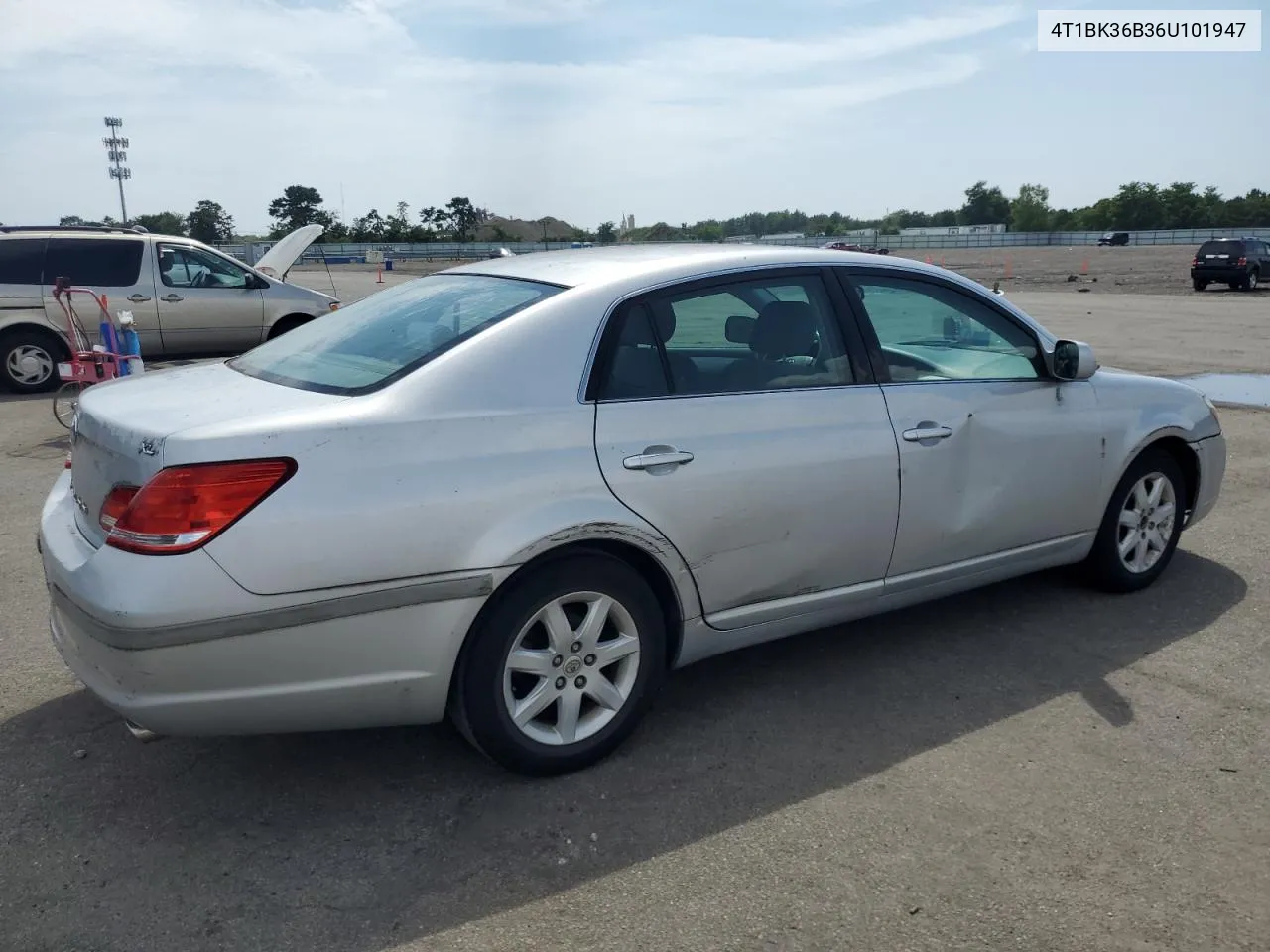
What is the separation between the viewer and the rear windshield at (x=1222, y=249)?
28031 mm

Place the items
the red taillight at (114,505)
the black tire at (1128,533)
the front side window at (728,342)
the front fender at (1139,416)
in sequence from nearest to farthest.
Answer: the red taillight at (114,505) < the front side window at (728,342) < the front fender at (1139,416) < the black tire at (1128,533)

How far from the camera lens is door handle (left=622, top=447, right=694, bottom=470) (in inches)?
→ 128

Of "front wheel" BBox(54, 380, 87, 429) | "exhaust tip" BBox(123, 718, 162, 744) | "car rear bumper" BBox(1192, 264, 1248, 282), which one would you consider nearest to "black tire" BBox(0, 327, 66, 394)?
"front wheel" BBox(54, 380, 87, 429)

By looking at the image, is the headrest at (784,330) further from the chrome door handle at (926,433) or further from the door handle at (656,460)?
the door handle at (656,460)

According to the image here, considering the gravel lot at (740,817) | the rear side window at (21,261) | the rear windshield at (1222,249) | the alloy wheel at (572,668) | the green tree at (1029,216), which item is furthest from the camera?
the green tree at (1029,216)

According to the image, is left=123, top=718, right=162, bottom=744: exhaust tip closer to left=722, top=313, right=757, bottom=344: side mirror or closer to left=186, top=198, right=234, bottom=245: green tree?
left=722, top=313, right=757, bottom=344: side mirror

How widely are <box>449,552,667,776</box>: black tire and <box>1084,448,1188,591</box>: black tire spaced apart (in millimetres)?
2445

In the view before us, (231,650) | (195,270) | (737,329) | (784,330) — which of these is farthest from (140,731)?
(195,270)

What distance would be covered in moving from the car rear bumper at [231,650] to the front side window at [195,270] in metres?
9.88

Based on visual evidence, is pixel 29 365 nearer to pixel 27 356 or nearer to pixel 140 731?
pixel 27 356

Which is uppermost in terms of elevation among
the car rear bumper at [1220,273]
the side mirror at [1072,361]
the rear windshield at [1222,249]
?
the side mirror at [1072,361]

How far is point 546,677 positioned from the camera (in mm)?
3207

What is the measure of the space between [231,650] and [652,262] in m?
1.89

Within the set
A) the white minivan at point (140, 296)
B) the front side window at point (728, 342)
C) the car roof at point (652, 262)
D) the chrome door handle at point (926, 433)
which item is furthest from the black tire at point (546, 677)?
the white minivan at point (140, 296)
